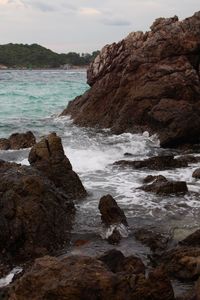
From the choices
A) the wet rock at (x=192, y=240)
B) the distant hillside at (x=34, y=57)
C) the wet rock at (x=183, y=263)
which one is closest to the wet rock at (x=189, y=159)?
the wet rock at (x=192, y=240)

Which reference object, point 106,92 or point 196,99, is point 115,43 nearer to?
point 106,92

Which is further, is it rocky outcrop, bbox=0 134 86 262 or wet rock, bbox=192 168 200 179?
wet rock, bbox=192 168 200 179

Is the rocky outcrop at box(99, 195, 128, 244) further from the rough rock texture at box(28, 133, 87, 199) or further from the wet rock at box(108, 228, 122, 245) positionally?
→ the rough rock texture at box(28, 133, 87, 199)

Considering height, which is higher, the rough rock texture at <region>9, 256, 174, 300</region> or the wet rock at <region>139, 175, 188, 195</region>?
the rough rock texture at <region>9, 256, 174, 300</region>

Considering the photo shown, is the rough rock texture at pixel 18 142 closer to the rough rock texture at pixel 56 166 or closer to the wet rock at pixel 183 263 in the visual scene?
the rough rock texture at pixel 56 166

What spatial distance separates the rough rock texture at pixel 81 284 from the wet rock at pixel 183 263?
0.95m

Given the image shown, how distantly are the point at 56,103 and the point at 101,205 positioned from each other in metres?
29.7

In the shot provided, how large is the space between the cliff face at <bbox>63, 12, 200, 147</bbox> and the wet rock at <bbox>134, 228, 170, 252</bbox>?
915 cm

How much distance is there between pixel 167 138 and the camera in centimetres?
1788

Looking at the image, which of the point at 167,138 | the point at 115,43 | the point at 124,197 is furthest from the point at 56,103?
the point at 124,197

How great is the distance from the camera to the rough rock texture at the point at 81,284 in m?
5.39

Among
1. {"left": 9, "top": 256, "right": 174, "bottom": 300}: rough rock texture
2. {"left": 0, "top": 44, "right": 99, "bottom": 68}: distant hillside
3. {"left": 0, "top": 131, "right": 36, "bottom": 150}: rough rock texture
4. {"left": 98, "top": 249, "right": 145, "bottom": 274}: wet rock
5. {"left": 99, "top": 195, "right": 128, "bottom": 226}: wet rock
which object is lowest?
{"left": 0, "top": 44, "right": 99, "bottom": 68}: distant hillside

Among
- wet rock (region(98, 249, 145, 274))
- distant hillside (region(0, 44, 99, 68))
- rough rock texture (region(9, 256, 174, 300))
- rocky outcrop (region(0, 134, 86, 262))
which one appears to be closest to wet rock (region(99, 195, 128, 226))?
rocky outcrop (region(0, 134, 86, 262))

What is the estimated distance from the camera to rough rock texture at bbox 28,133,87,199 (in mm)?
11391
